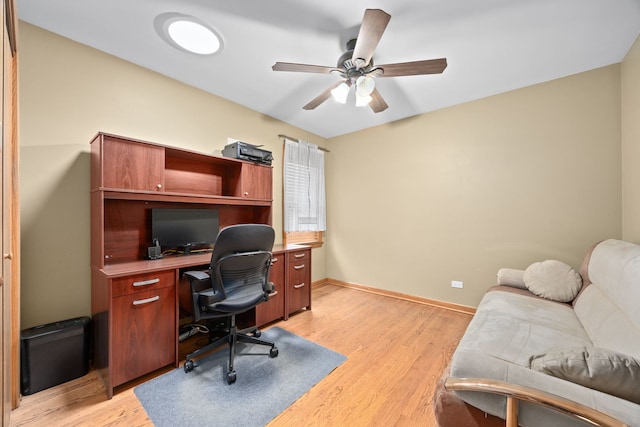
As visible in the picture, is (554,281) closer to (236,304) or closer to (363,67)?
(363,67)

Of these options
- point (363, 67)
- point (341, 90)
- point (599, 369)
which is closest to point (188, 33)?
point (341, 90)

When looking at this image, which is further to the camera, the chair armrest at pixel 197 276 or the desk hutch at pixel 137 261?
the chair armrest at pixel 197 276

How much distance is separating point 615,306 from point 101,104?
4063mm

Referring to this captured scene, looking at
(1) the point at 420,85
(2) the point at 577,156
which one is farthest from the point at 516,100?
(1) the point at 420,85

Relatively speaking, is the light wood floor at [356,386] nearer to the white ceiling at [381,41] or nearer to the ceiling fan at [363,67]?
the ceiling fan at [363,67]

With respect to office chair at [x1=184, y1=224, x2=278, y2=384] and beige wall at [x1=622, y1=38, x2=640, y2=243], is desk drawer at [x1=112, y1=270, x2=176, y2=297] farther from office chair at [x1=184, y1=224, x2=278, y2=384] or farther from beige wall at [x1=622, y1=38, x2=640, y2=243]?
beige wall at [x1=622, y1=38, x2=640, y2=243]

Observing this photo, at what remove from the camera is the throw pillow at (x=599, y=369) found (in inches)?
34.3

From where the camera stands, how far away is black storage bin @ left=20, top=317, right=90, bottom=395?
1.64 m

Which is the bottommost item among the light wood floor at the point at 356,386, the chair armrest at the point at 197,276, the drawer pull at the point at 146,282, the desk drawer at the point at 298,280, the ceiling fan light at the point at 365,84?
the light wood floor at the point at 356,386

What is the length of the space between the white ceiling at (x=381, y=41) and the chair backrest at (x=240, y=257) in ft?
Result: 5.03

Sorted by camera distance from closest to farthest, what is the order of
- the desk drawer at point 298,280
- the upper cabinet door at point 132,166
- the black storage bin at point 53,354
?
the black storage bin at point 53,354 < the upper cabinet door at point 132,166 < the desk drawer at point 298,280

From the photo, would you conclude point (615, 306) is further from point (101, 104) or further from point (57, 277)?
point (101, 104)

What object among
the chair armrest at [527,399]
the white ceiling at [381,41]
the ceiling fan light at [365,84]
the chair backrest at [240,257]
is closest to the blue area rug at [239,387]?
the chair backrest at [240,257]

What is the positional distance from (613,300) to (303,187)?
11.0ft
